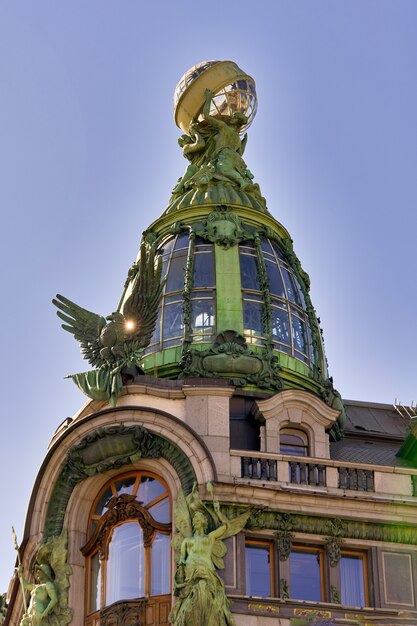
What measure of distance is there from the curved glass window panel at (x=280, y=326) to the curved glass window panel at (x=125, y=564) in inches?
332

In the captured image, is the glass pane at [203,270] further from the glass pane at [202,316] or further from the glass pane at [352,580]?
the glass pane at [352,580]

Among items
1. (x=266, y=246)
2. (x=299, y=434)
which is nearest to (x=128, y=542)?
(x=299, y=434)

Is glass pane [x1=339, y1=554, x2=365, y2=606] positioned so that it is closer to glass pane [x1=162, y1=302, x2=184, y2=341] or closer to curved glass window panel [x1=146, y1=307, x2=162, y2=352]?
glass pane [x1=162, y1=302, x2=184, y2=341]

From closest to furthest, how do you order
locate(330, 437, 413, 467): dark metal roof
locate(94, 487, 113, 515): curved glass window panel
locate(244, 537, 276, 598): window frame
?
locate(244, 537, 276, 598): window frame < locate(94, 487, 113, 515): curved glass window panel < locate(330, 437, 413, 467): dark metal roof

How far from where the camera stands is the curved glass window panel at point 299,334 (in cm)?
4906

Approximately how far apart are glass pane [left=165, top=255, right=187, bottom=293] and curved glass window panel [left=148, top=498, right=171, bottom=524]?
8633mm

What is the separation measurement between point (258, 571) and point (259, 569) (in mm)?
80

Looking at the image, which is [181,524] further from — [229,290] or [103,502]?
[229,290]

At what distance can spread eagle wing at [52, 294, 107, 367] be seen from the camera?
45969 mm

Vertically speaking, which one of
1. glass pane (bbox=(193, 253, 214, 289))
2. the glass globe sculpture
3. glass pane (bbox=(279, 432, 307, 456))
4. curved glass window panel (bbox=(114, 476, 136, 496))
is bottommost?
curved glass window panel (bbox=(114, 476, 136, 496))

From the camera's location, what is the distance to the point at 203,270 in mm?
49406

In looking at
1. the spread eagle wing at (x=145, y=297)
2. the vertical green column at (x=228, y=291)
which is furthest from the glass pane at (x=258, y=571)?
the vertical green column at (x=228, y=291)

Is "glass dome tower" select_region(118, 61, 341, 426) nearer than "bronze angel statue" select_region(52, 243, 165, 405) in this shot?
No

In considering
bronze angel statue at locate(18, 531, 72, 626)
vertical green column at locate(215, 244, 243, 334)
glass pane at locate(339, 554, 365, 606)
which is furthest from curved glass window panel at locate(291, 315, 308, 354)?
bronze angel statue at locate(18, 531, 72, 626)
